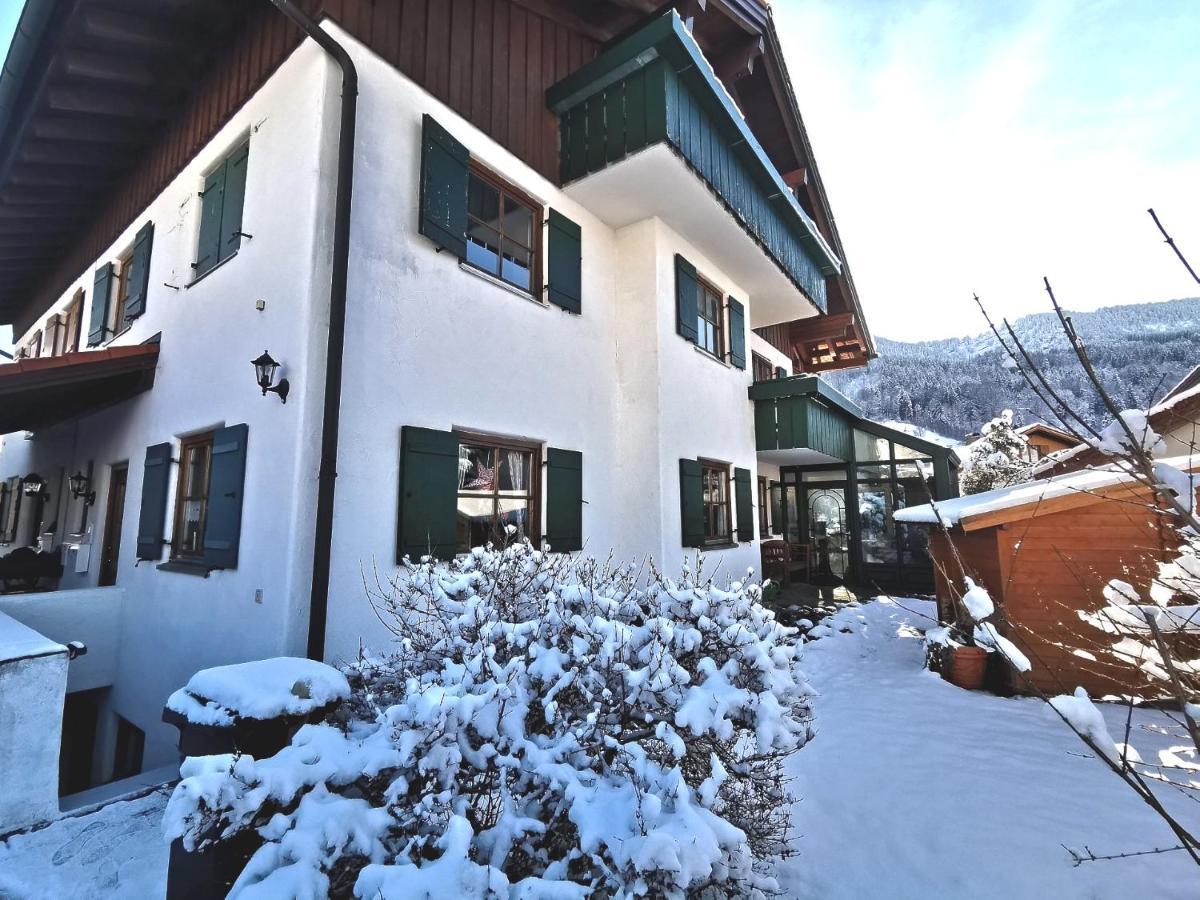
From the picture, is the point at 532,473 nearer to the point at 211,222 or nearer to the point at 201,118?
the point at 211,222

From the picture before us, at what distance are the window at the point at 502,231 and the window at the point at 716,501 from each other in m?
3.73

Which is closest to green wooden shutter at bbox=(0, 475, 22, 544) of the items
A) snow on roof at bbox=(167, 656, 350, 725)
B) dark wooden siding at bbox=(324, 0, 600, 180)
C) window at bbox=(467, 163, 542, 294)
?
window at bbox=(467, 163, 542, 294)

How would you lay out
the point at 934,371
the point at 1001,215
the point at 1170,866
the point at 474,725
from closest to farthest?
the point at 474,725
the point at 1001,215
the point at 1170,866
the point at 934,371

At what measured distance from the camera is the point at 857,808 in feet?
11.9

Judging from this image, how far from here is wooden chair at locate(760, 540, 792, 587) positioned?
11744 millimetres

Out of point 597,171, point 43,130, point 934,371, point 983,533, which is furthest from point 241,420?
point 934,371

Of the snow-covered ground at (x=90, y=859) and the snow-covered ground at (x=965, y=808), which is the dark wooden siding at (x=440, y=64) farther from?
the snow-covered ground at (x=965, y=808)

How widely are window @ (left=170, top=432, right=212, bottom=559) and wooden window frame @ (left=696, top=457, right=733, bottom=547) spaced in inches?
231

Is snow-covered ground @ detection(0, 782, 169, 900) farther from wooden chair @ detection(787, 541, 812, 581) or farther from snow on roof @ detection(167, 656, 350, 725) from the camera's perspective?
wooden chair @ detection(787, 541, 812, 581)

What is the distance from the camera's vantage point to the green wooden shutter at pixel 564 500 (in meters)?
6.18

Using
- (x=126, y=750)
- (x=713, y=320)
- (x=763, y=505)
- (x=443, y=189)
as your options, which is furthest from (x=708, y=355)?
(x=126, y=750)

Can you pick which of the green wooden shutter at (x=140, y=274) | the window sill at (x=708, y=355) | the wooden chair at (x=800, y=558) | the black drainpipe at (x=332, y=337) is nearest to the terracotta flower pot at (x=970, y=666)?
the window sill at (x=708, y=355)

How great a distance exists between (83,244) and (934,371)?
204 ft

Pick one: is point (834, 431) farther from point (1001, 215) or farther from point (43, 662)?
point (43, 662)
